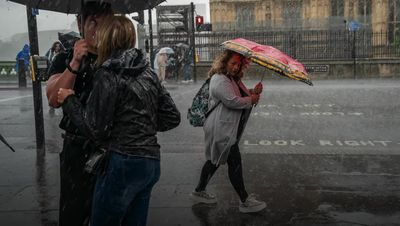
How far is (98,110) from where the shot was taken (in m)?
2.93

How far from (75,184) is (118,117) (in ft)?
2.08

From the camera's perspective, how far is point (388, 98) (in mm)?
15867

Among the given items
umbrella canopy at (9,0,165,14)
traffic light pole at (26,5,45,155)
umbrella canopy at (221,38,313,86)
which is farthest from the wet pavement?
umbrella canopy at (9,0,165,14)

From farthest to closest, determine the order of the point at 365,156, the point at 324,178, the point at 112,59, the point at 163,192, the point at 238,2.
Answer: the point at 238,2, the point at 365,156, the point at 324,178, the point at 163,192, the point at 112,59

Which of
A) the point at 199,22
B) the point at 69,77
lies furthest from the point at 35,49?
the point at 199,22

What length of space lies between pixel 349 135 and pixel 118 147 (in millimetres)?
7486

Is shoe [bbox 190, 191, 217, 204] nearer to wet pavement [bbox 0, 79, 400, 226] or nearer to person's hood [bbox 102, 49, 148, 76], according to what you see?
wet pavement [bbox 0, 79, 400, 226]

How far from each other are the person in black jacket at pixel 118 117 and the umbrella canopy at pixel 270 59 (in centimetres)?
186

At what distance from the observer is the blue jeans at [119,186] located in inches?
117

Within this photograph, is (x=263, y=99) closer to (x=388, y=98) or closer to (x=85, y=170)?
(x=388, y=98)

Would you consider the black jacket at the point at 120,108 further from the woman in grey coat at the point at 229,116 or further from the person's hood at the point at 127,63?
the woman in grey coat at the point at 229,116

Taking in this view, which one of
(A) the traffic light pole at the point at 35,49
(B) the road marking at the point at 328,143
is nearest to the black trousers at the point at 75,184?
(A) the traffic light pole at the point at 35,49

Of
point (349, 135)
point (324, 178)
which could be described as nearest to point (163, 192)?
point (324, 178)

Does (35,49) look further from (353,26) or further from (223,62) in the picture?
(353,26)
